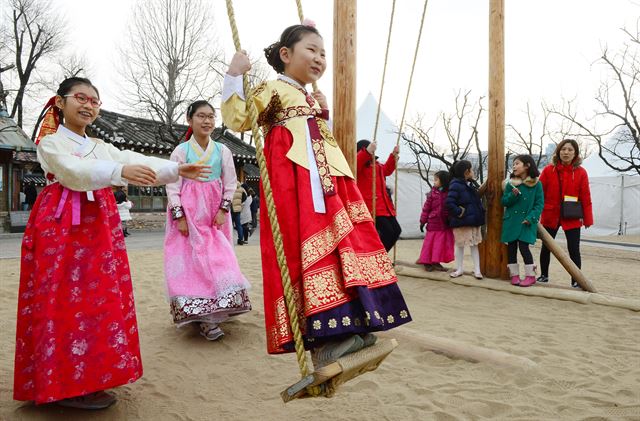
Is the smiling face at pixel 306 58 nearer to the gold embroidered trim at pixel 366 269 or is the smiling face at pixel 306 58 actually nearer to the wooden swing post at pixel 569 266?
the gold embroidered trim at pixel 366 269

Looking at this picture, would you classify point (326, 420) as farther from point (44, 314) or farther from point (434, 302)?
point (434, 302)

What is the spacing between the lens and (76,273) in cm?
215

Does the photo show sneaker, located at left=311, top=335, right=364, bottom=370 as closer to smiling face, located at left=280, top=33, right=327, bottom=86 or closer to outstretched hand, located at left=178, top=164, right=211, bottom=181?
outstretched hand, located at left=178, top=164, right=211, bottom=181

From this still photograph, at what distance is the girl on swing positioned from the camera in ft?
5.90

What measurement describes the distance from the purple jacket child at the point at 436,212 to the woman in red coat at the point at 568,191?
3.91ft

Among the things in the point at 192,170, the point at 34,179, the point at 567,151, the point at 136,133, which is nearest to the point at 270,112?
the point at 192,170

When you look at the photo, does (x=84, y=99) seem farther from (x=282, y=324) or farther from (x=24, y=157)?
(x=24, y=157)

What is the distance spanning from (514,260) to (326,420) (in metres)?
3.94

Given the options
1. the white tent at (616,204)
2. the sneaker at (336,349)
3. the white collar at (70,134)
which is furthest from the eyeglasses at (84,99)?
the white tent at (616,204)

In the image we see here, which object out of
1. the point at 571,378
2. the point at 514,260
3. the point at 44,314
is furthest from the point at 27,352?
the point at 514,260

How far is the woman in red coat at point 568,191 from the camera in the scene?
18.2ft

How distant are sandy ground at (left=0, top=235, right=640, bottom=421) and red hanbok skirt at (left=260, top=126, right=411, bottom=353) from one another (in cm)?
71

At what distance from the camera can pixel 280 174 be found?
193 centimetres

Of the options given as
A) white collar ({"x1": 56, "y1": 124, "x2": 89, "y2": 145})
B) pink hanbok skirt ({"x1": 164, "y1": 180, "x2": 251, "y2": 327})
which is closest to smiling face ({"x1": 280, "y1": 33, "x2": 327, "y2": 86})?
white collar ({"x1": 56, "y1": 124, "x2": 89, "y2": 145})
